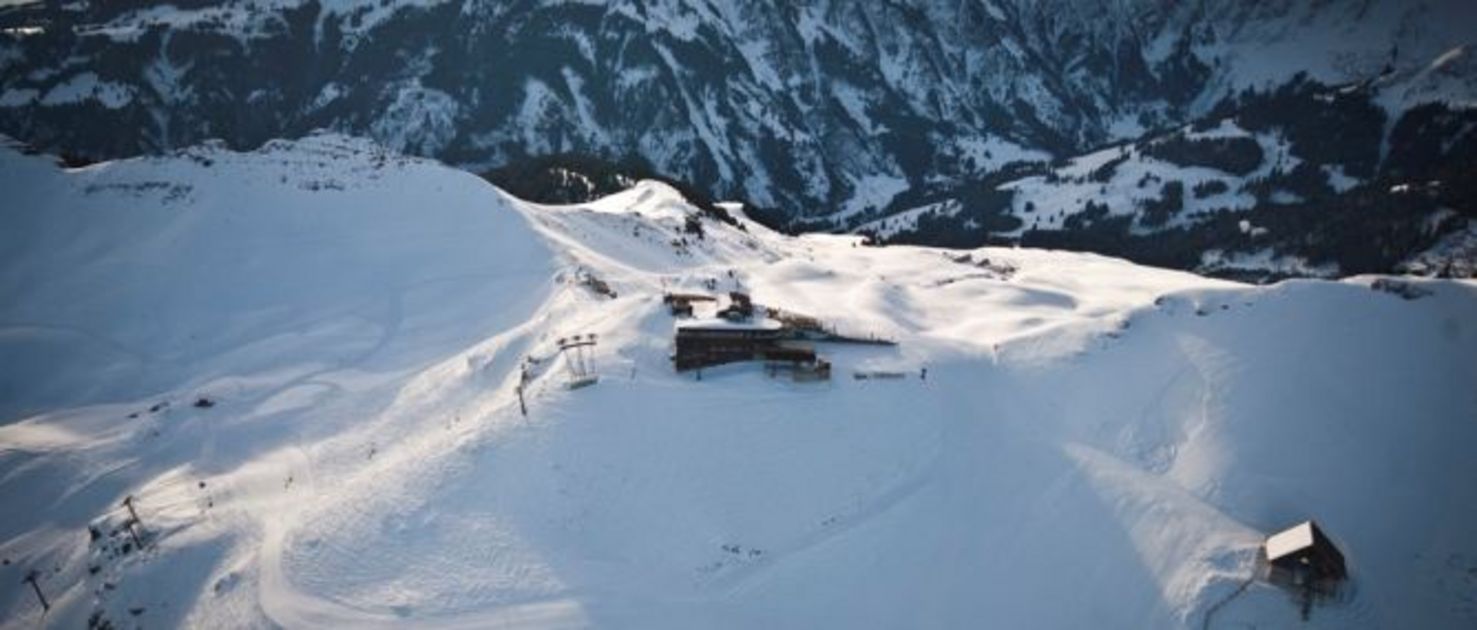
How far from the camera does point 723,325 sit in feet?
168

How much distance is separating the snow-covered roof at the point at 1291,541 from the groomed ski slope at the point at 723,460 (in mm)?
1323

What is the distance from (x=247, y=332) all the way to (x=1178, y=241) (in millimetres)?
177999

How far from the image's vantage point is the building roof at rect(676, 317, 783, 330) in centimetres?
5071

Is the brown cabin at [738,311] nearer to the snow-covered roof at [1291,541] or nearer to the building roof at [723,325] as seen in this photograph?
the building roof at [723,325]

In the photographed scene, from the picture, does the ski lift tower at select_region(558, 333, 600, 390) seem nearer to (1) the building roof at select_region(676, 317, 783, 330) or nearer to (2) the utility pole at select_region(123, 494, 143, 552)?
(1) the building roof at select_region(676, 317, 783, 330)

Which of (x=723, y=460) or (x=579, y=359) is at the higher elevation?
(x=579, y=359)

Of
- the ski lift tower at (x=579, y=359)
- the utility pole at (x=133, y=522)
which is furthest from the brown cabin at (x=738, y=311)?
the utility pole at (x=133, y=522)

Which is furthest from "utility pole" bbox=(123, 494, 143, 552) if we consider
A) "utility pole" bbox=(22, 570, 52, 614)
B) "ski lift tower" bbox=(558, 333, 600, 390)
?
"ski lift tower" bbox=(558, 333, 600, 390)

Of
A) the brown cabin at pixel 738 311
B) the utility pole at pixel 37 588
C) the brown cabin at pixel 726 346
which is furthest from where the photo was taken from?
the brown cabin at pixel 738 311

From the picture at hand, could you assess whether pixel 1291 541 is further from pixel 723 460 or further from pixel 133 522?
pixel 133 522

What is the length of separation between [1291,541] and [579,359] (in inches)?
1453

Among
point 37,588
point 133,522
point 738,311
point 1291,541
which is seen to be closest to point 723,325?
point 738,311

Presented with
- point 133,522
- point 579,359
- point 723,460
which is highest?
point 579,359

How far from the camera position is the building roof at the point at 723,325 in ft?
166
